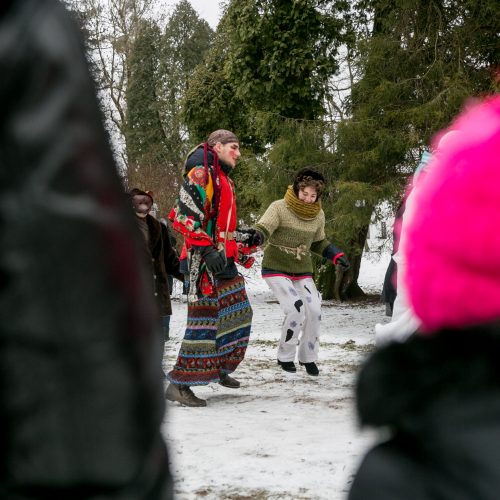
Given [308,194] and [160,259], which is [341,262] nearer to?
[308,194]

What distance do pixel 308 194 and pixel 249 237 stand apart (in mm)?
1040

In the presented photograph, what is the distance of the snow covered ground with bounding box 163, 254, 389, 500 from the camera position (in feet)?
12.9

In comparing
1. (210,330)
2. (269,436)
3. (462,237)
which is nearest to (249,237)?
(210,330)

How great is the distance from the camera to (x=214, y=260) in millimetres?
5566

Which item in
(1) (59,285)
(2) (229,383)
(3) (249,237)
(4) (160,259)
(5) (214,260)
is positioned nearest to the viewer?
(1) (59,285)

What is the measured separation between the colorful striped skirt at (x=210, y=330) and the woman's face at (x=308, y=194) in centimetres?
140

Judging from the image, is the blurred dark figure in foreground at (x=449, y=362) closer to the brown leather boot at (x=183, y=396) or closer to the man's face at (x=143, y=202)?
the brown leather boot at (x=183, y=396)

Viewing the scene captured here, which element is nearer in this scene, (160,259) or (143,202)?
(160,259)

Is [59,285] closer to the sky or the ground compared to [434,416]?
closer to the sky

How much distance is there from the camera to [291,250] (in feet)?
23.5

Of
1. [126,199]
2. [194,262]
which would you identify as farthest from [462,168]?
[194,262]

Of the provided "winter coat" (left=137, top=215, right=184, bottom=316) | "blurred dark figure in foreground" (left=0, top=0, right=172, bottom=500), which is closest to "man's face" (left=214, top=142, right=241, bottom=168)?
"winter coat" (left=137, top=215, right=184, bottom=316)

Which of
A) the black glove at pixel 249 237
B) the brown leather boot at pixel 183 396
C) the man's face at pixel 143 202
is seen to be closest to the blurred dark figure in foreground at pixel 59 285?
the brown leather boot at pixel 183 396

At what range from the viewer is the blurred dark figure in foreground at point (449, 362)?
996 millimetres
